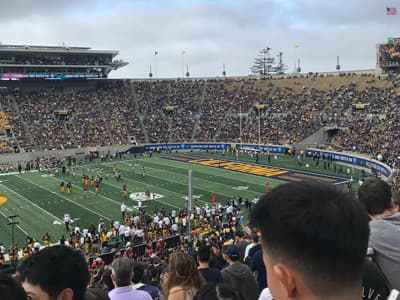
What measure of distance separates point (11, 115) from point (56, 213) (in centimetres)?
3244

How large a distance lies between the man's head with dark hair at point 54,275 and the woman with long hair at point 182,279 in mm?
1617

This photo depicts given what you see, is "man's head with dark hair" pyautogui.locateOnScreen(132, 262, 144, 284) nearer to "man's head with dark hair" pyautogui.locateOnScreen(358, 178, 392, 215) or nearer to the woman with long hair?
the woman with long hair

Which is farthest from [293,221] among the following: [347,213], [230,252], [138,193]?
[138,193]

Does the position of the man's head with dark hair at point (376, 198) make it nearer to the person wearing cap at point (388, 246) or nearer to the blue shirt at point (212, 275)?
the person wearing cap at point (388, 246)

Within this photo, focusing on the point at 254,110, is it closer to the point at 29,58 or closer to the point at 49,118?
the point at 49,118

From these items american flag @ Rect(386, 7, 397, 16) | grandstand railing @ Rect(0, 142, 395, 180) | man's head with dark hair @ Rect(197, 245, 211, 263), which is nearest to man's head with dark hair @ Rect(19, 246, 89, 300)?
man's head with dark hair @ Rect(197, 245, 211, 263)

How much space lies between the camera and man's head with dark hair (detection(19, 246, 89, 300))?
242 cm

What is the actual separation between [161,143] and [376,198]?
5081 cm

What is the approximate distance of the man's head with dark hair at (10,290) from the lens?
6.64ft

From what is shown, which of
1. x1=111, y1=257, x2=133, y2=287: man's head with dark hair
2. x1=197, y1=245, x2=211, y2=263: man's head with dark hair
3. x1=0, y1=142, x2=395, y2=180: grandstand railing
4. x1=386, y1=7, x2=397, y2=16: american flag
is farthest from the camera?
x1=386, y1=7, x2=397, y2=16: american flag

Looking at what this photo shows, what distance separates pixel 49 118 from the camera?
180ft

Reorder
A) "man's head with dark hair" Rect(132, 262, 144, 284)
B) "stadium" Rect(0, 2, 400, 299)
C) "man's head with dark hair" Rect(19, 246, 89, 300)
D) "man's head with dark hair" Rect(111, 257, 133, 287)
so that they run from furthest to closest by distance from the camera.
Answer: "stadium" Rect(0, 2, 400, 299), "man's head with dark hair" Rect(132, 262, 144, 284), "man's head with dark hair" Rect(111, 257, 133, 287), "man's head with dark hair" Rect(19, 246, 89, 300)

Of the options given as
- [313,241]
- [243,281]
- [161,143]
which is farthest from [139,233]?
[161,143]

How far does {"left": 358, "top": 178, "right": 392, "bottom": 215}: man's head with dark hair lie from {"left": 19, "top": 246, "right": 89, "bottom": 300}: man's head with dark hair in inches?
90.9
